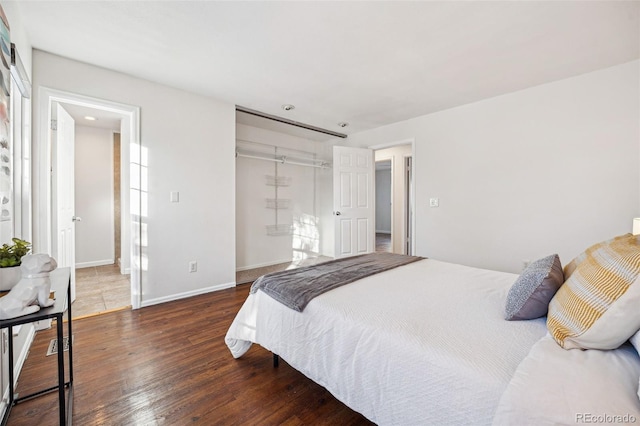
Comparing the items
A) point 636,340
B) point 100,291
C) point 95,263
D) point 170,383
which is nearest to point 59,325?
point 170,383

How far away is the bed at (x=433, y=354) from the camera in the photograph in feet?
2.46

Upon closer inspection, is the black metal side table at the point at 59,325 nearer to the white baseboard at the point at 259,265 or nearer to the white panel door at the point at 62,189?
the white panel door at the point at 62,189

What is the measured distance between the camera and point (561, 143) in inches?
110

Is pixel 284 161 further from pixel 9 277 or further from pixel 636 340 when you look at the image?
pixel 636 340

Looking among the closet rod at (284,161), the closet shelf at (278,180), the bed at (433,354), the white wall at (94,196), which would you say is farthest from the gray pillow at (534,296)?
the white wall at (94,196)

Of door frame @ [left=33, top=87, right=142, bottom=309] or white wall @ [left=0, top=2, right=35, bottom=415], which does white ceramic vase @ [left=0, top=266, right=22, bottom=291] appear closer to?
white wall @ [left=0, top=2, right=35, bottom=415]

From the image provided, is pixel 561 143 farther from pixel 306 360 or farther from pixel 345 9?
pixel 306 360

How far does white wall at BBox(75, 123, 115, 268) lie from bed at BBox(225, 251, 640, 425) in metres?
4.24

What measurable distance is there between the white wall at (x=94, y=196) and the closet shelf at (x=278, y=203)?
2735mm

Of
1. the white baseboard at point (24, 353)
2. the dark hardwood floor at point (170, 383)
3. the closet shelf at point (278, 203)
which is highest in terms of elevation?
the closet shelf at point (278, 203)

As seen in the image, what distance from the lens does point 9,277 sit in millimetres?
1164

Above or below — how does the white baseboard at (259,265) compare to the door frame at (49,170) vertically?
below

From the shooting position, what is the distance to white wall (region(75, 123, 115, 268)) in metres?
4.44

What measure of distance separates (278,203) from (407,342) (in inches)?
160
